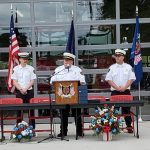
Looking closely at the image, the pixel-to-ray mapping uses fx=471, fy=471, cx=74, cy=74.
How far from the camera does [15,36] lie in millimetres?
11742

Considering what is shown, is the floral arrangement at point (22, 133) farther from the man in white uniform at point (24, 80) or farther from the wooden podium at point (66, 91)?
the man in white uniform at point (24, 80)

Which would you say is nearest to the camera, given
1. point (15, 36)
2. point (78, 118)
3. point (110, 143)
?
point (110, 143)

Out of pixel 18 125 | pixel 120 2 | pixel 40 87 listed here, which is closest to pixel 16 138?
pixel 18 125

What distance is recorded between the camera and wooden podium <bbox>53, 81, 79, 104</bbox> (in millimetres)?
8789

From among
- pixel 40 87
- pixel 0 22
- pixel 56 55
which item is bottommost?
pixel 40 87

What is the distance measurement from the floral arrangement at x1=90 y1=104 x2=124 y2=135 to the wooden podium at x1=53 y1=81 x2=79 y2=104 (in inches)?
23.7

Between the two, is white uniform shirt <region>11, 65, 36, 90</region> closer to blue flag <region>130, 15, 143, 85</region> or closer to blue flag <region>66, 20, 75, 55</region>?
blue flag <region>66, 20, 75, 55</region>

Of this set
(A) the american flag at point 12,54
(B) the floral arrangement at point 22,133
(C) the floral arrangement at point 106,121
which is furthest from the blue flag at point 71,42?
(B) the floral arrangement at point 22,133

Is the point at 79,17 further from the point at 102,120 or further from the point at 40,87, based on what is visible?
the point at 102,120

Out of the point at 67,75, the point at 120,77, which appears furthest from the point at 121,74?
the point at 67,75

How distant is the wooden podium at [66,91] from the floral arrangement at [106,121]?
1.97 feet


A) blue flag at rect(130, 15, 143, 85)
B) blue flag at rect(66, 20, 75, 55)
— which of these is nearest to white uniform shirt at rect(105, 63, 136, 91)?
blue flag at rect(130, 15, 143, 85)

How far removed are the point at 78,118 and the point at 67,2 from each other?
12.5 ft

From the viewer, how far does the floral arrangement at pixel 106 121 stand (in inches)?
354
